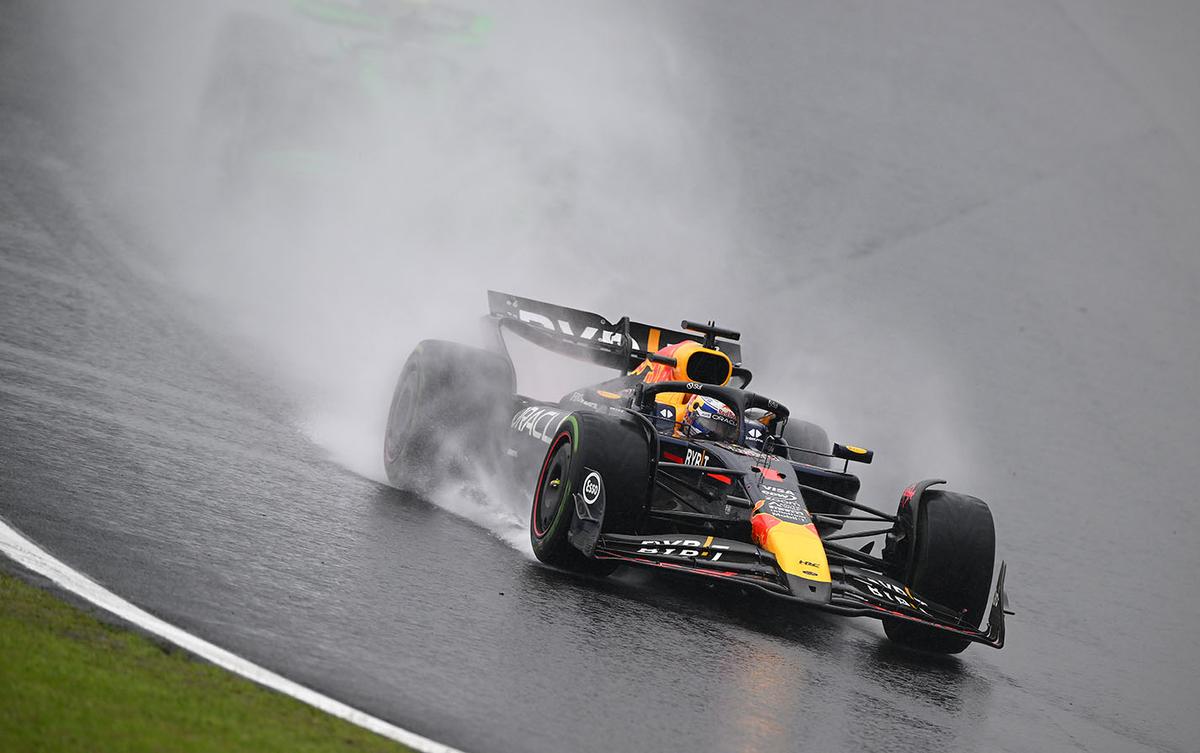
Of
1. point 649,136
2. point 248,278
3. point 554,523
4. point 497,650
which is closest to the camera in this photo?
point 497,650

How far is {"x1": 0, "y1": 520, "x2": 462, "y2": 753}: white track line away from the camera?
16.1 ft

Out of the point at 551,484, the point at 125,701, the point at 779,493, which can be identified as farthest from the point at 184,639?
the point at 779,493

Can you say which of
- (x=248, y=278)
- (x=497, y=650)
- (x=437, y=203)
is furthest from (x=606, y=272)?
(x=497, y=650)

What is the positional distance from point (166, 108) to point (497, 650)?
21.1 metres

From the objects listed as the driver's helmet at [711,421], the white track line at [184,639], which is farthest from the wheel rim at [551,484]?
the white track line at [184,639]

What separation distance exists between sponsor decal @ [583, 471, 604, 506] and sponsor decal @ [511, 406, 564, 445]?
148 centimetres

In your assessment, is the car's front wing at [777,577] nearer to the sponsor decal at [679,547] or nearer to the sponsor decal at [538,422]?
the sponsor decal at [679,547]

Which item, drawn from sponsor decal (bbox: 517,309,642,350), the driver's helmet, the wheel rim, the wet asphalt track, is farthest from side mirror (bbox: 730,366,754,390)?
the wheel rim

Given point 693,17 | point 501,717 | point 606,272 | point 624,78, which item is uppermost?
point 693,17

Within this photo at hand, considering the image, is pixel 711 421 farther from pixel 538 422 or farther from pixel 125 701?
pixel 125 701

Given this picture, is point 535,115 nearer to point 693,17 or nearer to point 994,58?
point 693,17

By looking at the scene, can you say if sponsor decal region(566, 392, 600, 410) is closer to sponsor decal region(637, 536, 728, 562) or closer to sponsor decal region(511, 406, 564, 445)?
sponsor decal region(511, 406, 564, 445)

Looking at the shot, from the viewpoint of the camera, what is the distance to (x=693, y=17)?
32094mm

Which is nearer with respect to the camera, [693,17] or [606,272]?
[606,272]
